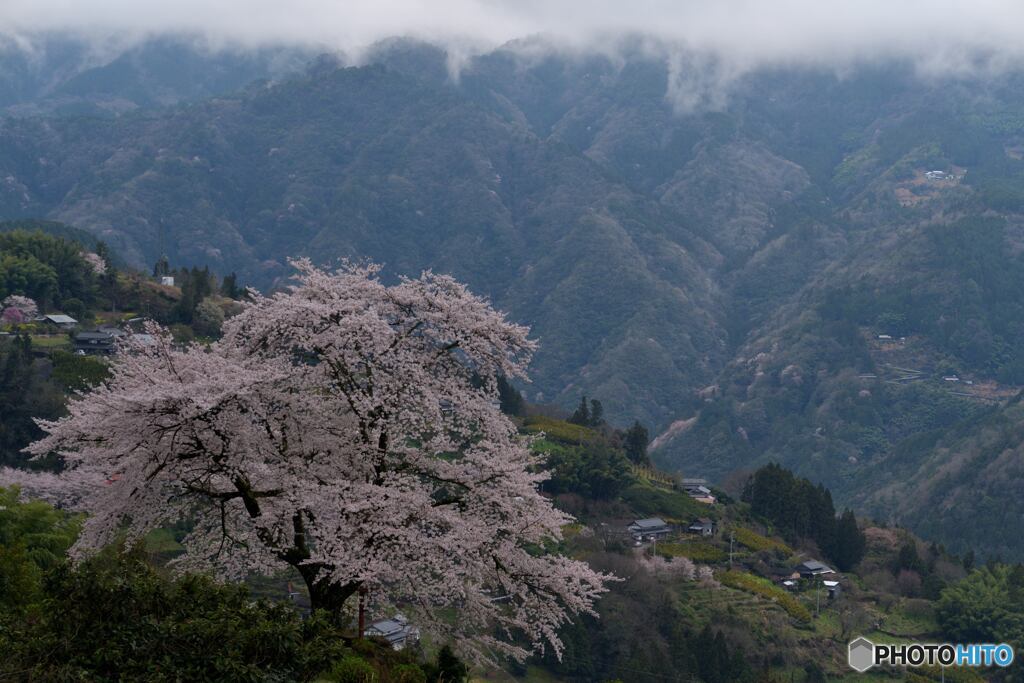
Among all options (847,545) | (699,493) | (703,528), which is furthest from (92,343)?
(847,545)

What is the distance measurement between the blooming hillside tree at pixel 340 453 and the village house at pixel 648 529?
52.9 m

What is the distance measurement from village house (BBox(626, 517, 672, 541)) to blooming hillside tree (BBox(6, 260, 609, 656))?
52.9 m

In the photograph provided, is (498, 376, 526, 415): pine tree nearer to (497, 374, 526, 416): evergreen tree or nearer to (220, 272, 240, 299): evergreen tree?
(497, 374, 526, 416): evergreen tree

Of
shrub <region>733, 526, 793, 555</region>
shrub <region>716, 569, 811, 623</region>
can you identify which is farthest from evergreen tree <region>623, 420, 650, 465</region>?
shrub <region>716, 569, 811, 623</region>

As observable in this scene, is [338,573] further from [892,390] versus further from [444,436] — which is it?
[892,390]

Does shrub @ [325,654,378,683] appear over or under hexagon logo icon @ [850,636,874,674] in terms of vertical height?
under

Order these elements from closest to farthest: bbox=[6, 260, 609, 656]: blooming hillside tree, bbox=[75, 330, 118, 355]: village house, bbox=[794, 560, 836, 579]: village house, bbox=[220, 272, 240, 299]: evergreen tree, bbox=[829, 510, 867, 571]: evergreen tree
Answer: bbox=[6, 260, 609, 656]: blooming hillside tree
bbox=[75, 330, 118, 355]: village house
bbox=[794, 560, 836, 579]: village house
bbox=[829, 510, 867, 571]: evergreen tree
bbox=[220, 272, 240, 299]: evergreen tree

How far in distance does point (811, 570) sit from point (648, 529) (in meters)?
10.1

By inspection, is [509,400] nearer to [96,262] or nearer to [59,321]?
[59,321]

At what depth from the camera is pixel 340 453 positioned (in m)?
20.1

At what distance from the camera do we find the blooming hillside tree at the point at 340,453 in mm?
18484

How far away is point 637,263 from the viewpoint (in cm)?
19188

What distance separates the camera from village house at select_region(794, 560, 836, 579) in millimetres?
75500

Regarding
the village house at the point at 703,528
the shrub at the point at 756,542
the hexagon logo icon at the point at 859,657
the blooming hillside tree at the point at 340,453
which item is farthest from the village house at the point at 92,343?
the blooming hillside tree at the point at 340,453
